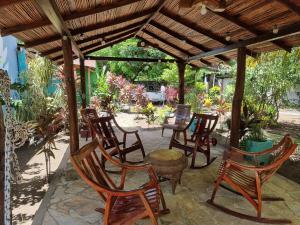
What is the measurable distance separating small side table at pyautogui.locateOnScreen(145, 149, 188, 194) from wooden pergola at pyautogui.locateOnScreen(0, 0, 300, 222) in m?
1.38

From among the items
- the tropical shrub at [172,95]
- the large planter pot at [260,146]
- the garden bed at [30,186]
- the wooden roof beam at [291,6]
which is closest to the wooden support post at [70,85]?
the garden bed at [30,186]

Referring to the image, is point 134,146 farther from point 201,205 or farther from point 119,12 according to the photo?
point 119,12

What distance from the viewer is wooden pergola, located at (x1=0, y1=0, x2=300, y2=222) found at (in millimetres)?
2753

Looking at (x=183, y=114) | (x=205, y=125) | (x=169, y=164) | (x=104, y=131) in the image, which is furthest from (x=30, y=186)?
(x=183, y=114)

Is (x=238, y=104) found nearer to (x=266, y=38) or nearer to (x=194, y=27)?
(x=266, y=38)

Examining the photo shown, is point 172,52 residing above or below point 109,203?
above

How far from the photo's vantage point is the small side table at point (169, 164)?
10.3ft

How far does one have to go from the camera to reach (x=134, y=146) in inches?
172

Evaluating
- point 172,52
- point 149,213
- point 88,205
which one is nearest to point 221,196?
point 149,213

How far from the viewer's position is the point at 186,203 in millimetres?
3039

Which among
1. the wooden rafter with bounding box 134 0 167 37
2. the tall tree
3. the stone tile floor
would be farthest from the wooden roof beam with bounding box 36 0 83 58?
the tall tree

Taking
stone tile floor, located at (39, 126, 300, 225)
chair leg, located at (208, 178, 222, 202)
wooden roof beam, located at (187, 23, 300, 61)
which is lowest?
stone tile floor, located at (39, 126, 300, 225)

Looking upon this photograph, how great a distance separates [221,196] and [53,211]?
225 centimetres

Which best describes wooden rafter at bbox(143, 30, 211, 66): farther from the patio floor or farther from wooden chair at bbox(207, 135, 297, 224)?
wooden chair at bbox(207, 135, 297, 224)
